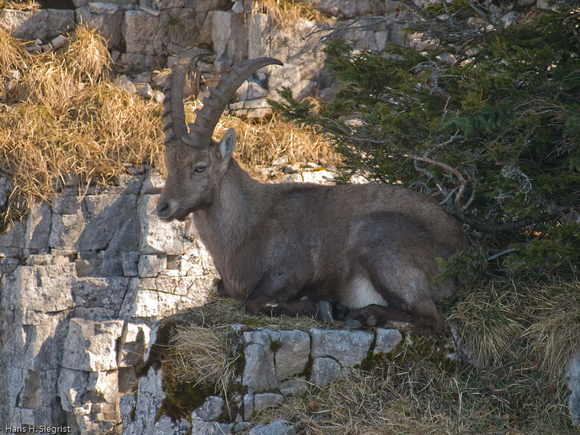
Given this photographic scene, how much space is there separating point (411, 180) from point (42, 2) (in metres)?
9.38

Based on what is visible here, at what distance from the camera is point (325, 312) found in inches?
238

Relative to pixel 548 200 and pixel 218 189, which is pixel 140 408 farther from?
pixel 548 200

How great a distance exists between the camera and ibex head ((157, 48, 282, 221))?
6.30 meters

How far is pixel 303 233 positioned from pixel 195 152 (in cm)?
145

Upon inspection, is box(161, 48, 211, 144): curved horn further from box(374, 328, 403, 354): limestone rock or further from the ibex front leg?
box(374, 328, 403, 354): limestone rock

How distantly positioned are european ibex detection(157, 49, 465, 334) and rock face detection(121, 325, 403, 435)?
0.26m

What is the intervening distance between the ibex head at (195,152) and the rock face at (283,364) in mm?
1607

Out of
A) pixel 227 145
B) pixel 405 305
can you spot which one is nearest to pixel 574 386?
pixel 405 305

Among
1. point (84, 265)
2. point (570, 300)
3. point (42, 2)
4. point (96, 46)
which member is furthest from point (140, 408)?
point (42, 2)

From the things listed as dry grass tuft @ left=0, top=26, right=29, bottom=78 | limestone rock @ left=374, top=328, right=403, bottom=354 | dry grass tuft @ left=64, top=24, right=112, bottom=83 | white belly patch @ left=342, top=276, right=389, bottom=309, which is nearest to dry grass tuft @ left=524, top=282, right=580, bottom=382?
limestone rock @ left=374, top=328, right=403, bottom=354

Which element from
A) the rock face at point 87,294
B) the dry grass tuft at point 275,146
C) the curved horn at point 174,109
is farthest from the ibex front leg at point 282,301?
the dry grass tuft at point 275,146

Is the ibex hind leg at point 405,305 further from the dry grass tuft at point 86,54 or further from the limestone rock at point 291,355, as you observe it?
the dry grass tuft at point 86,54

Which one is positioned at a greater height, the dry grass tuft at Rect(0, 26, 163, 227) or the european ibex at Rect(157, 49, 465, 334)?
the dry grass tuft at Rect(0, 26, 163, 227)

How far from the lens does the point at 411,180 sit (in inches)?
295
